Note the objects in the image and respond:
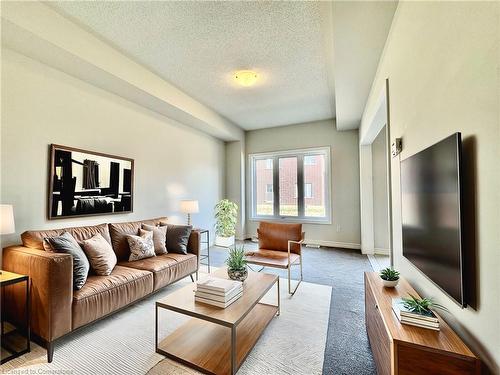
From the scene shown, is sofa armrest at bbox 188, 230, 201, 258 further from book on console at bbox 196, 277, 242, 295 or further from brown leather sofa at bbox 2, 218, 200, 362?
book on console at bbox 196, 277, 242, 295

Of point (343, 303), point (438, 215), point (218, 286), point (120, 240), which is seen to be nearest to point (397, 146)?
point (438, 215)

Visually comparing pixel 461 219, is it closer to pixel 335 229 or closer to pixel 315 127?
pixel 335 229

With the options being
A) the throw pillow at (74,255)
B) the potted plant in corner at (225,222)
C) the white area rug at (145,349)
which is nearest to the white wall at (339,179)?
the potted plant in corner at (225,222)

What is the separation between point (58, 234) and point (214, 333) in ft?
6.18

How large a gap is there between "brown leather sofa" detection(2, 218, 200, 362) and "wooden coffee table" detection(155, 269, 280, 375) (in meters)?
0.66

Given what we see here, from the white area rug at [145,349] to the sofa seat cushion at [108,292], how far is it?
188mm

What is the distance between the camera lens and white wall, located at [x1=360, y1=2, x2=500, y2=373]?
87 cm

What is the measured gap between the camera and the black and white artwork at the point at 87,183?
2.62m

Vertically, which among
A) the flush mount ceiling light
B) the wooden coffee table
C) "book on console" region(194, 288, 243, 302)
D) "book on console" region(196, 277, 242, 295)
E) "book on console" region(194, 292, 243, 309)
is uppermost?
the flush mount ceiling light

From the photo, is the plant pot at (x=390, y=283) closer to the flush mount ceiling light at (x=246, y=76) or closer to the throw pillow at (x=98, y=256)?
the throw pillow at (x=98, y=256)

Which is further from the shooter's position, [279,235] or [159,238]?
[279,235]

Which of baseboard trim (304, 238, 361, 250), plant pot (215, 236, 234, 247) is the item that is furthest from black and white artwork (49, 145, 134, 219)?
baseboard trim (304, 238, 361, 250)

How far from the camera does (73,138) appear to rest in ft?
9.18

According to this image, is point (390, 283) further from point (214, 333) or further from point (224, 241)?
point (224, 241)
